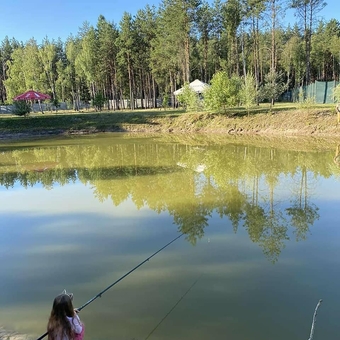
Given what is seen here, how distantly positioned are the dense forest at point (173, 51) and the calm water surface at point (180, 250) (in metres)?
19.0

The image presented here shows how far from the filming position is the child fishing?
281cm

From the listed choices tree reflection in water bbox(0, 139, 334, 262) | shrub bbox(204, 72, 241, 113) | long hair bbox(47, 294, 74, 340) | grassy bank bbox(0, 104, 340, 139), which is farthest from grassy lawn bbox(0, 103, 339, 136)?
long hair bbox(47, 294, 74, 340)

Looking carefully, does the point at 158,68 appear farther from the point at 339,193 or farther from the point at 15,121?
the point at 339,193

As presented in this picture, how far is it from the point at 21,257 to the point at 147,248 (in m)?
2.19

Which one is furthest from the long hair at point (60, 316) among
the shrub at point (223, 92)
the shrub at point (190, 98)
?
the shrub at point (190, 98)

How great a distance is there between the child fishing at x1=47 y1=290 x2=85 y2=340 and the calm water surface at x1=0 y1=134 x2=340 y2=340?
1.31 metres

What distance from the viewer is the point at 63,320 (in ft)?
9.37

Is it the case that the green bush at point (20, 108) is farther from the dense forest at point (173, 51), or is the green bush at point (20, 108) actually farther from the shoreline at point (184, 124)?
the dense forest at point (173, 51)

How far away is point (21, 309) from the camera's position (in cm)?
475

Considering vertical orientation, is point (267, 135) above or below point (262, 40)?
below

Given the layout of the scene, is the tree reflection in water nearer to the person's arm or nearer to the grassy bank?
the person's arm

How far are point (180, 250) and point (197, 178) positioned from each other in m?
6.28

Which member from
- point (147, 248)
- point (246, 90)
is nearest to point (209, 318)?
point (147, 248)

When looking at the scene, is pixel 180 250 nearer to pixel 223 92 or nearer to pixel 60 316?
pixel 60 316
